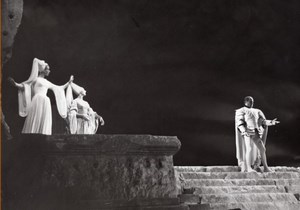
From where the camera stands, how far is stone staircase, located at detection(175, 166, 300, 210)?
6.25 meters

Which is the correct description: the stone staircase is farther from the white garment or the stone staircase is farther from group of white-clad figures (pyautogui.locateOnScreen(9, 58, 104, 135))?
the white garment

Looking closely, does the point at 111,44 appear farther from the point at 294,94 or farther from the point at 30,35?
the point at 294,94

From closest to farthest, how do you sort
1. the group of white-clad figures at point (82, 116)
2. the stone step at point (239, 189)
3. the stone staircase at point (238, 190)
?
the stone staircase at point (238, 190)
the stone step at point (239, 189)
the group of white-clad figures at point (82, 116)

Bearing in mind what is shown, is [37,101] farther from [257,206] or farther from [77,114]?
[257,206]

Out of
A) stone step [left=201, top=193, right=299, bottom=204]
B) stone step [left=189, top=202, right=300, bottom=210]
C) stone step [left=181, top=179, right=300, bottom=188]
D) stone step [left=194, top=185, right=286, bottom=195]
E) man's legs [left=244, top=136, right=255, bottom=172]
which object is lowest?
stone step [left=189, top=202, right=300, bottom=210]

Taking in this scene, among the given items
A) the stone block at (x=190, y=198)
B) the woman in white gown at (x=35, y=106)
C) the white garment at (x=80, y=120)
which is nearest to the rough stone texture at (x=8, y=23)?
the stone block at (x=190, y=198)

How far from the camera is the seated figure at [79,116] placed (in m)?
9.63

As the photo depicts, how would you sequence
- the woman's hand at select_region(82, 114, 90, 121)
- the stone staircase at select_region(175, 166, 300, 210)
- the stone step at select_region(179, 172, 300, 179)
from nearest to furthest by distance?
1. the stone staircase at select_region(175, 166, 300, 210)
2. the stone step at select_region(179, 172, 300, 179)
3. the woman's hand at select_region(82, 114, 90, 121)

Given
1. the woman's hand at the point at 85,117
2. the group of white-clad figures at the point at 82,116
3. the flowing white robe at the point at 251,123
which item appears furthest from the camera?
the woman's hand at the point at 85,117

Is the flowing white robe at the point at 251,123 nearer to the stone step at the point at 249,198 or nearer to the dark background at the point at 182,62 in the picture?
the stone step at the point at 249,198

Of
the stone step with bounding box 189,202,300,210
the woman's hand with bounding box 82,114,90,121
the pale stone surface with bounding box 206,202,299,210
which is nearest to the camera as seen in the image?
the stone step with bounding box 189,202,300,210

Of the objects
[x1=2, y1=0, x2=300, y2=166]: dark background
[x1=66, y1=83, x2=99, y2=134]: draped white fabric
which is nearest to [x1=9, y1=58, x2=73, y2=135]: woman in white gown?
[x1=66, y1=83, x2=99, y2=134]: draped white fabric

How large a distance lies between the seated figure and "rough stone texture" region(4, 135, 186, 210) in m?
4.91

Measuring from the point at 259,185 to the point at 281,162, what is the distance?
913cm
